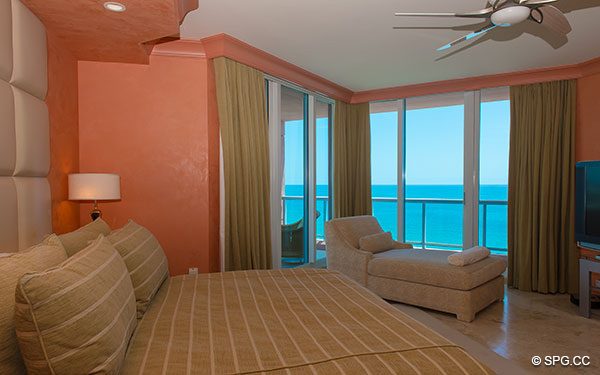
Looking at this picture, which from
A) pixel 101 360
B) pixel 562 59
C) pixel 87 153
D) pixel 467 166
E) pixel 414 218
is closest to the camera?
pixel 101 360

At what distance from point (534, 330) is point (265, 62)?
11.9ft

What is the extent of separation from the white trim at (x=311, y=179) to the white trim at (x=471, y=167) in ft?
6.72

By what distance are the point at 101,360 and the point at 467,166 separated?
16.2ft

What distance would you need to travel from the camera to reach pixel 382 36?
11.5ft

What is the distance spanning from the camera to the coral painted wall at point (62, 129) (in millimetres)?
2918

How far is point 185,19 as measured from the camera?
313 cm

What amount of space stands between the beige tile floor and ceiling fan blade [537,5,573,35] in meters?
2.30

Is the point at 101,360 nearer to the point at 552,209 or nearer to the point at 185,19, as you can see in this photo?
the point at 185,19

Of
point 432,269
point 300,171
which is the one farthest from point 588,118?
point 300,171

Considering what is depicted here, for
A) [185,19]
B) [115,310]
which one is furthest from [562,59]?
[115,310]

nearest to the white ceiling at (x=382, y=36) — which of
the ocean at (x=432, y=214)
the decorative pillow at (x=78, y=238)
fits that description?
the ocean at (x=432, y=214)

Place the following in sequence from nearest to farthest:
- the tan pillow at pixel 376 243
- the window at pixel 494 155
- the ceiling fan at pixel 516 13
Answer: the ceiling fan at pixel 516 13 < the tan pillow at pixel 376 243 < the window at pixel 494 155

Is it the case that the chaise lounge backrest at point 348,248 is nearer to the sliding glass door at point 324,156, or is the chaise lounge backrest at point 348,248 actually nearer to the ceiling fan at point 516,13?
the sliding glass door at point 324,156

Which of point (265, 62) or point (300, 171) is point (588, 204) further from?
point (265, 62)
